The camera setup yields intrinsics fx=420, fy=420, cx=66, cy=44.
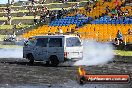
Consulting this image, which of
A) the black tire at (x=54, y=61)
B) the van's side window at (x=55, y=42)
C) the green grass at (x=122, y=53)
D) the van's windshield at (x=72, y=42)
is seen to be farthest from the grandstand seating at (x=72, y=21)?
the black tire at (x=54, y=61)

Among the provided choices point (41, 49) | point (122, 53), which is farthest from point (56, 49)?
point (122, 53)

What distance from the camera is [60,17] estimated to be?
5678 centimetres

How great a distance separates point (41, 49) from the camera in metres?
28.1

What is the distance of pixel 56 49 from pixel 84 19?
85.5ft

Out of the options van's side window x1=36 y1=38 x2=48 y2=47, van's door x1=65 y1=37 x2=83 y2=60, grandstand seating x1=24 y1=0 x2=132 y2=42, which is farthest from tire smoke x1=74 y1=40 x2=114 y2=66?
van's side window x1=36 y1=38 x2=48 y2=47

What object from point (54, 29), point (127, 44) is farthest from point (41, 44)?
point (54, 29)

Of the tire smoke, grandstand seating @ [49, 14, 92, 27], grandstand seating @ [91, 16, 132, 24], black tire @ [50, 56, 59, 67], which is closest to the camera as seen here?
black tire @ [50, 56, 59, 67]

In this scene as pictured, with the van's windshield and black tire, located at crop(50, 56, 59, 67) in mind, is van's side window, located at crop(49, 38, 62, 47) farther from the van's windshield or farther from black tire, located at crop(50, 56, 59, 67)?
black tire, located at crop(50, 56, 59, 67)

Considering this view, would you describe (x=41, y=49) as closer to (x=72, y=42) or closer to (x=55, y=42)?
(x=55, y=42)

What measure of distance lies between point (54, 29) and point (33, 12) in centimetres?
1204

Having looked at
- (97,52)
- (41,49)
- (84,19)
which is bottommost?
(97,52)

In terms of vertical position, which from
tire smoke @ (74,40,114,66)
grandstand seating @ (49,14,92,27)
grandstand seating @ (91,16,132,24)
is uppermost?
grandstand seating @ (91,16,132,24)

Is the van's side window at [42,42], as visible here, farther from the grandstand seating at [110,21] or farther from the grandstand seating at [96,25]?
the grandstand seating at [110,21]

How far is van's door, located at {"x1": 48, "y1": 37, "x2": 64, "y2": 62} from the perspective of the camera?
26.7 m
